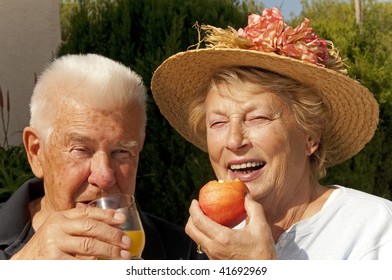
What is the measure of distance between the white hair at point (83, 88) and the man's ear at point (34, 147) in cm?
4

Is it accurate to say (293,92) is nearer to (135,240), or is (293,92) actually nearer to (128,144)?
(128,144)

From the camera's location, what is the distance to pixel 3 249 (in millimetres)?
3332

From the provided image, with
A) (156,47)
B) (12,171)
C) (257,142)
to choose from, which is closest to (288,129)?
(257,142)

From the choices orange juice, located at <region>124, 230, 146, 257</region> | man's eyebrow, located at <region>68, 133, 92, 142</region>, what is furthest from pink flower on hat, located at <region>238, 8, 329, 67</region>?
orange juice, located at <region>124, 230, 146, 257</region>

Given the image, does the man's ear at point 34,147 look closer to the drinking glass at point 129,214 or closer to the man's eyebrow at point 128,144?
the man's eyebrow at point 128,144

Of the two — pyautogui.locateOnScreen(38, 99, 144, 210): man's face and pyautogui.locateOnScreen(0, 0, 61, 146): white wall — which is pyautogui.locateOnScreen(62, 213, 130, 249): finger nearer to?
pyautogui.locateOnScreen(38, 99, 144, 210): man's face

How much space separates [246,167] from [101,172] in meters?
0.66

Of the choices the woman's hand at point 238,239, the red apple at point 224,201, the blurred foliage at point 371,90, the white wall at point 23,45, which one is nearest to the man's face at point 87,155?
the red apple at point 224,201

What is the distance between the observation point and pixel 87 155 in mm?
3227

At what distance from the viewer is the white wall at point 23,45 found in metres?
7.25

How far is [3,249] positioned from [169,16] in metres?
2.99
